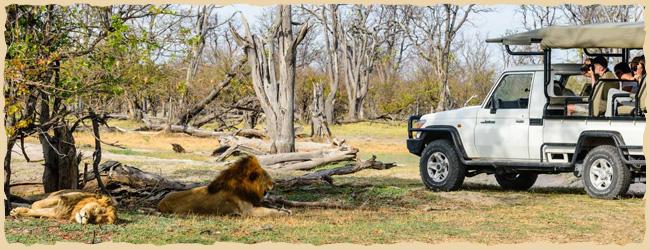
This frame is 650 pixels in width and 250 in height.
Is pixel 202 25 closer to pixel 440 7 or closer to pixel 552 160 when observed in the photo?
pixel 440 7

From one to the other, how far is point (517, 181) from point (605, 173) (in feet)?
7.95

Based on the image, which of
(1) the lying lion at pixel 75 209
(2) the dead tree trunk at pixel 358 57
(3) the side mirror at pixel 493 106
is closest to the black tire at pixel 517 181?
(3) the side mirror at pixel 493 106

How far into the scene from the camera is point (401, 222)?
40.1 feet

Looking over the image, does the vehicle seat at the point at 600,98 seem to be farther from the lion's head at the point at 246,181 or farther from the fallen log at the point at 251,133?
the fallen log at the point at 251,133

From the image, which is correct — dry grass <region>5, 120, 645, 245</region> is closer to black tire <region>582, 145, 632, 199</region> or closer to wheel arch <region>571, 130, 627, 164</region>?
black tire <region>582, 145, 632, 199</region>

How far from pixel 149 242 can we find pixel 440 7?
1815 inches

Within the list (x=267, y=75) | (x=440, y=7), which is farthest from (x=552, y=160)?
(x=440, y=7)

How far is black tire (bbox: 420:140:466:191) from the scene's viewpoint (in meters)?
16.6

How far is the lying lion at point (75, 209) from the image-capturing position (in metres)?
11.2

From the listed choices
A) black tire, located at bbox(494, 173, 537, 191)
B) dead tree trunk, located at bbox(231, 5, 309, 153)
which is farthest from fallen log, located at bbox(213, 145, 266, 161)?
black tire, located at bbox(494, 173, 537, 191)

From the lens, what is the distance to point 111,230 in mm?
10820

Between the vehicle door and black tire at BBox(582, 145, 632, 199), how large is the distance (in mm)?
970


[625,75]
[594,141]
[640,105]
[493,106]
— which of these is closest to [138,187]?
[493,106]

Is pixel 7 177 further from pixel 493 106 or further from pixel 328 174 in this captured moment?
pixel 328 174
